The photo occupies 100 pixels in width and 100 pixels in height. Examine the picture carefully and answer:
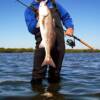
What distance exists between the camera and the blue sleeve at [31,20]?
8672 millimetres

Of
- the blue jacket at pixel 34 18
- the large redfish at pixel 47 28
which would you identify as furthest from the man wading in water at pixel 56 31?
the large redfish at pixel 47 28

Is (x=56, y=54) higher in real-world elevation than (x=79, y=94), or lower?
higher

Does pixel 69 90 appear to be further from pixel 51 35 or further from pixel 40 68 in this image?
pixel 51 35

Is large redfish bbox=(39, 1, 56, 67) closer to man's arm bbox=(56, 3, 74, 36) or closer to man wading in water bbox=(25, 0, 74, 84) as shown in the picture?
man wading in water bbox=(25, 0, 74, 84)

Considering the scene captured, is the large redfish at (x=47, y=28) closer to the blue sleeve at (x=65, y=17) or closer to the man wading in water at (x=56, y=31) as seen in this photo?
the man wading in water at (x=56, y=31)

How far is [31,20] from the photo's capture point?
8688 mm

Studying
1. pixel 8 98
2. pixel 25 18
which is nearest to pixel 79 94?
pixel 8 98

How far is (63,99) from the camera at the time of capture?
7.54m

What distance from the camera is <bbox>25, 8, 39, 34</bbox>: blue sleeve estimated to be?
867 cm

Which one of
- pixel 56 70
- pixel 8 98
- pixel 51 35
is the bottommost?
pixel 8 98

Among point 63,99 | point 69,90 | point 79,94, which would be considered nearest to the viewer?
point 63,99

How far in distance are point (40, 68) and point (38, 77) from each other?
0.97ft

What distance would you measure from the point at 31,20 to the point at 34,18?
94 mm

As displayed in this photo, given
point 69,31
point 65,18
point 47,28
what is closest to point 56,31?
point 69,31
